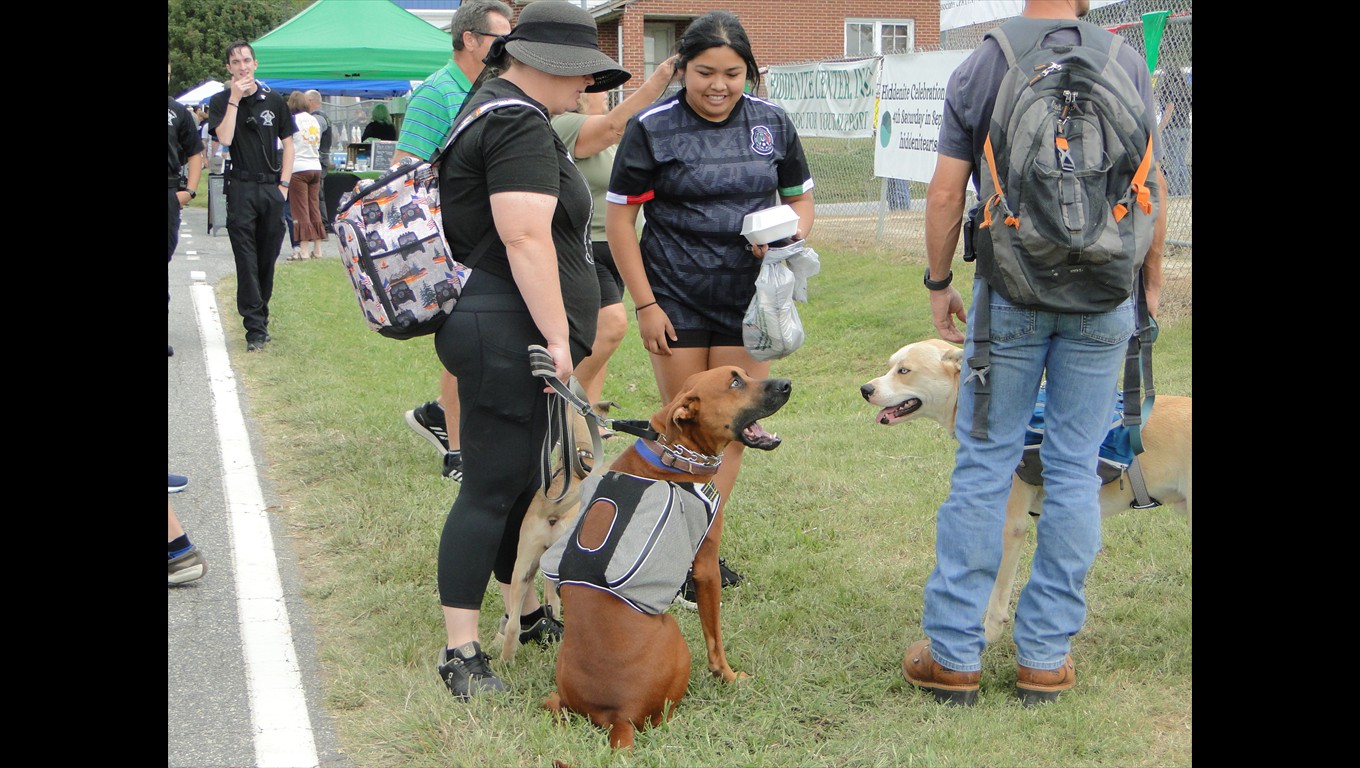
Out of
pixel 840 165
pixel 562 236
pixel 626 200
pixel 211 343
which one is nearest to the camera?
pixel 562 236

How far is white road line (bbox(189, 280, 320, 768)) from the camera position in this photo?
10.6ft

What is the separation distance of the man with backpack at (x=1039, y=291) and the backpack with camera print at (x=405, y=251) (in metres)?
1.24

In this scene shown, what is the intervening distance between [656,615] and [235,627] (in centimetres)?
178

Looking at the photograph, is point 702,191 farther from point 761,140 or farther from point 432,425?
point 432,425

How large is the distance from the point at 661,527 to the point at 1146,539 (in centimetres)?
244

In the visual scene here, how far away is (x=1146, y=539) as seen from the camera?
466 centimetres

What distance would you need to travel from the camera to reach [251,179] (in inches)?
353

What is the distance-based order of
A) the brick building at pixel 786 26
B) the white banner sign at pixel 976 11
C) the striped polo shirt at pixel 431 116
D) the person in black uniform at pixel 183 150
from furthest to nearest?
the brick building at pixel 786 26
the white banner sign at pixel 976 11
the person in black uniform at pixel 183 150
the striped polo shirt at pixel 431 116

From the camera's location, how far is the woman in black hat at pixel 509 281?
3.09 metres

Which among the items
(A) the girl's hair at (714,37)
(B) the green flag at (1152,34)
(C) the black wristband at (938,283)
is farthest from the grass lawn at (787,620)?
(B) the green flag at (1152,34)

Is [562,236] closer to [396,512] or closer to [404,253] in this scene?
[404,253]

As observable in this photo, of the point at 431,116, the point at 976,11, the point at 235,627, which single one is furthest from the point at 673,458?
the point at 976,11

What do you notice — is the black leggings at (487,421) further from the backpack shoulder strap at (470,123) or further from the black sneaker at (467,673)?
the black sneaker at (467,673)
